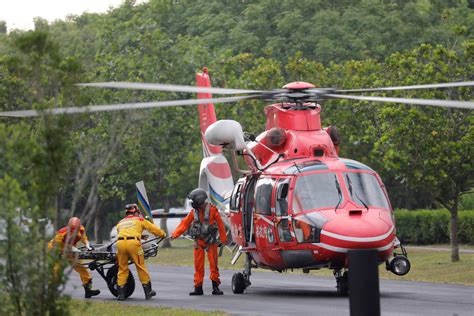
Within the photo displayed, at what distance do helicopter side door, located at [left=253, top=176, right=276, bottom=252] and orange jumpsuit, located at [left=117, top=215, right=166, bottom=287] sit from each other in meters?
1.69

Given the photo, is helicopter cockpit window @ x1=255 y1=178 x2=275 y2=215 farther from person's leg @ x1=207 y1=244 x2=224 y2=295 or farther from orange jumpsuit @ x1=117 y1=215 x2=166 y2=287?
orange jumpsuit @ x1=117 y1=215 x2=166 y2=287

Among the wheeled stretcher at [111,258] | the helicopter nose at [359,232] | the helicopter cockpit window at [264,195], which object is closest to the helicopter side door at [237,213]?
the helicopter cockpit window at [264,195]

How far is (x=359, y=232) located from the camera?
18719 millimetres

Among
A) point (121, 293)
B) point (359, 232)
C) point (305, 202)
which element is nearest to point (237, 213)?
point (305, 202)

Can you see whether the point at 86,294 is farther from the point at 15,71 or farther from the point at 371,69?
the point at 371,69

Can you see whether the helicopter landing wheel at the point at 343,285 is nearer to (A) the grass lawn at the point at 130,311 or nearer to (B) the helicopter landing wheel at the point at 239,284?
(B) the helicopter landing wheel at the point at 239,284

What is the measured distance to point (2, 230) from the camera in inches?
469

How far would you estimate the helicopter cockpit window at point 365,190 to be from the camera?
19.7 meters

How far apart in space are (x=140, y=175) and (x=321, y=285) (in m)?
25.9

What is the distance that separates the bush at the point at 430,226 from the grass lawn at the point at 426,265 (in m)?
1.74

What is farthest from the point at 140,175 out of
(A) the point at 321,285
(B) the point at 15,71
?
(B) the point at 15,71

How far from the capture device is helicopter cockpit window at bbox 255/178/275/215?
20562 millimetres

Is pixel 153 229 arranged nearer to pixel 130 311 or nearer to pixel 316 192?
pixel 130 311

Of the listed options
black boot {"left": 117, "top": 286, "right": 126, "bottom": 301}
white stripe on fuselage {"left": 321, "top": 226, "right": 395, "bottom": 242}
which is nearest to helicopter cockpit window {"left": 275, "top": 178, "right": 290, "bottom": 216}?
white stripe on fuselage {"left": 321, "top": 226, "right": 395, "bottom": 242}
